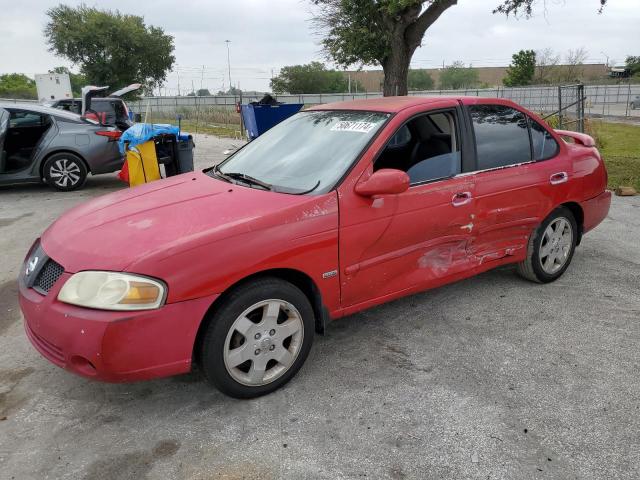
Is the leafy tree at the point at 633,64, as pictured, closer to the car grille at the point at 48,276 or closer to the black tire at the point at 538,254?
the black tire at the point at 538,254

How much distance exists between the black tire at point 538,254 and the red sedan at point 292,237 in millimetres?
16

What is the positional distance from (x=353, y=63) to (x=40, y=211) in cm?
1238

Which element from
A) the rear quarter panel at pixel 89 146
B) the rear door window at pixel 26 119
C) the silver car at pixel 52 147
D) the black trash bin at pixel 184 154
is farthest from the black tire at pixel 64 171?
the black trash bin at pixel 184 154

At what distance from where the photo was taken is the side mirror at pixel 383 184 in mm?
2984

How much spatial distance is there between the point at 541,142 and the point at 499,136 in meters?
0.54

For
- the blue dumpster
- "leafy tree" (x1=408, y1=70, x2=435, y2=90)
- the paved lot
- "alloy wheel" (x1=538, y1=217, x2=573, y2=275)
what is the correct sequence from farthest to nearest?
"leafy tree" (x1=408, y1=70, x2=435, y2=90) → the blue dumpster → "alloy wheel" (x1=538, y1=217, x2=573, y2=275) → the paved lot

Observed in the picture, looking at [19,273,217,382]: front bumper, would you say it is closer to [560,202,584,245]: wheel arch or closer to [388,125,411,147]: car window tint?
[388,125,411,147]: car window tint

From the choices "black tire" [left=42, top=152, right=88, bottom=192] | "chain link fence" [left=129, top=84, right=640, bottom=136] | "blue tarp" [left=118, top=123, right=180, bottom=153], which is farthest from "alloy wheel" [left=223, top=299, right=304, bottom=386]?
"chain link fence" [left=129, top=84, right=640, bottom=136]

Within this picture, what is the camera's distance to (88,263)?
254cm

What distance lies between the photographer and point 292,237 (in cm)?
279

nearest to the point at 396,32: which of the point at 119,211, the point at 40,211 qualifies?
the point at 40,211

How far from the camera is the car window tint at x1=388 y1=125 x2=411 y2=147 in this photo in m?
3.40

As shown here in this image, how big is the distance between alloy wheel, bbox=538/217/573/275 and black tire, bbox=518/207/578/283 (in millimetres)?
21

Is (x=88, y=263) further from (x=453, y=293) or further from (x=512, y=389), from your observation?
(x=453, y=293)
